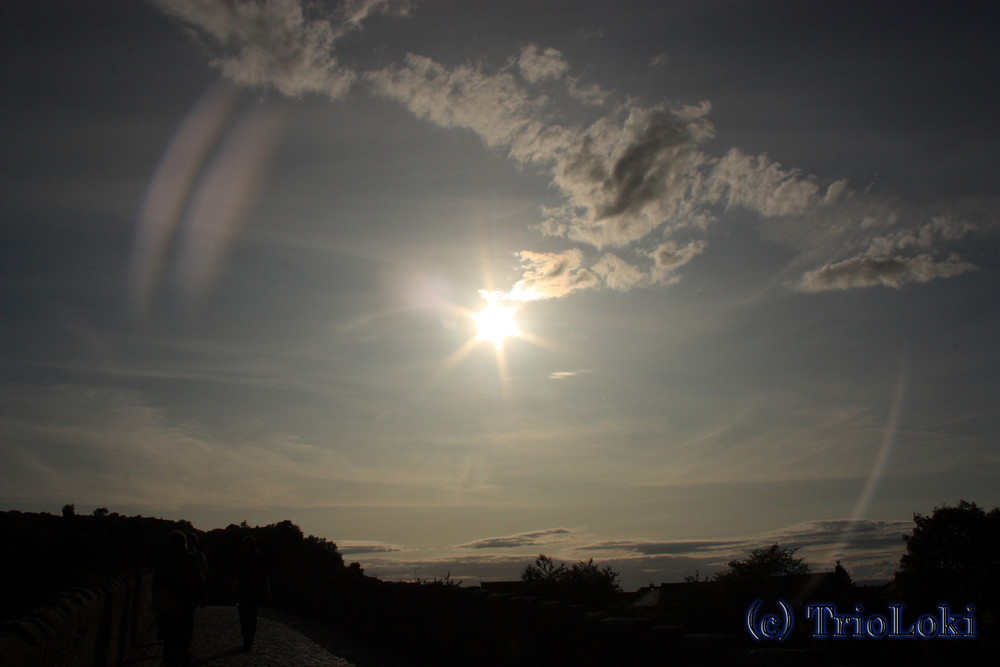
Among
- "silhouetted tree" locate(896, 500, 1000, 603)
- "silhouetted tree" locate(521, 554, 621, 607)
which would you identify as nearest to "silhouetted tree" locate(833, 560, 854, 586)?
"silhouetted tree" locate(896, 500, 1000, 603)

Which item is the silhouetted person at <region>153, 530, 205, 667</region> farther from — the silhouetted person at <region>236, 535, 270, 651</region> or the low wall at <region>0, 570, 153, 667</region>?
the silhouetted person at <region>236, 535, 270, 651</region>

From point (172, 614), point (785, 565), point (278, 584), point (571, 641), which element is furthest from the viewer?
point (785, 565)

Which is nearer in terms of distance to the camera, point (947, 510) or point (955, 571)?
point (955, 571)

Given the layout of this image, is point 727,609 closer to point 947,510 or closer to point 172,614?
point 172,614

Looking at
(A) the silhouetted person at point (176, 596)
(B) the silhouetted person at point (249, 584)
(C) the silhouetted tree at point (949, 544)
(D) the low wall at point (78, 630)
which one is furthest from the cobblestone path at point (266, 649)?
(C) the silhouetted tree at point (949, 544)

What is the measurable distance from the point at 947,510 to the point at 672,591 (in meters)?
47.2

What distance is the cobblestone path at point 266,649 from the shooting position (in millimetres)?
10969

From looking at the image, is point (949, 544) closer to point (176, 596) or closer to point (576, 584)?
point (576, 584)

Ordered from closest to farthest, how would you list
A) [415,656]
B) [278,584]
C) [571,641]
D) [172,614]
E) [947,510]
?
→ [571,641], [172,614], [415,656], [278,584], [947,510]

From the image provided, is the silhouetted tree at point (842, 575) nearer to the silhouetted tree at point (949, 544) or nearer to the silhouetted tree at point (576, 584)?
the silhouetted tree at point (949, 544)

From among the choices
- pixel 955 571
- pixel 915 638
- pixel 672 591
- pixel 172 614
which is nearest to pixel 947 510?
pixel 955 571

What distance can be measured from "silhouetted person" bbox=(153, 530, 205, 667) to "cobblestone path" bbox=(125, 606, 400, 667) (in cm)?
153

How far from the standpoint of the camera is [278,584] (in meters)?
27.6

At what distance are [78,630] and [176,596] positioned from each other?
195 centimetres
